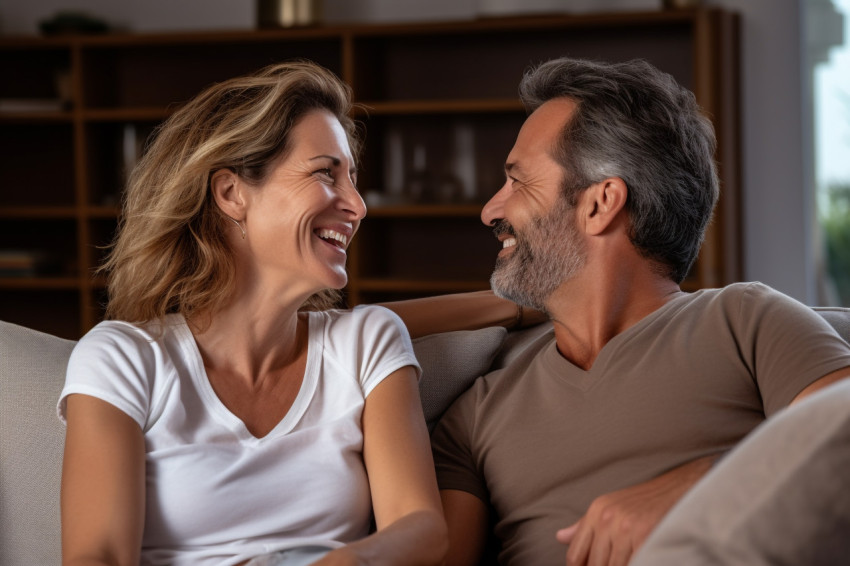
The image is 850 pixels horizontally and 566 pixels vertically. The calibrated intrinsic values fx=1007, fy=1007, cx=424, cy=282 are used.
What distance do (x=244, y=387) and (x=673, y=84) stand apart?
904mm

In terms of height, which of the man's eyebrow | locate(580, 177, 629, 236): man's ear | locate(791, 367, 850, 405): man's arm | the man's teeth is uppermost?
the man's eyebrow

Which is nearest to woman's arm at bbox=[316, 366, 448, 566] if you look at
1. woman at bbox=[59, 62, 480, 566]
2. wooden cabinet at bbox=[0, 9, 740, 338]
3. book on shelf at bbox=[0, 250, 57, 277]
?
woman at bbox=[59, 62, 480, 566]

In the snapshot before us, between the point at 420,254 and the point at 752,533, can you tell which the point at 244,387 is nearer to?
the point at 752,533

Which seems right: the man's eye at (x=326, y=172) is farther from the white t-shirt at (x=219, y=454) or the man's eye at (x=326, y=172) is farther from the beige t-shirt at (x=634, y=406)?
the beige t-shirt at (x=634, y=406)

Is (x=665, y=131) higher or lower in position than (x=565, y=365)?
higher

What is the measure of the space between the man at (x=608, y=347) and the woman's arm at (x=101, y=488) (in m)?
0.49

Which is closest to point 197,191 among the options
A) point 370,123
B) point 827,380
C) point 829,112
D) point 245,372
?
point 245,372

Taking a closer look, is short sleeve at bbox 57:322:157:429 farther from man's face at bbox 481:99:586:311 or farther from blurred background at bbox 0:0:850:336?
blurred background at bbox 0:0:850:336

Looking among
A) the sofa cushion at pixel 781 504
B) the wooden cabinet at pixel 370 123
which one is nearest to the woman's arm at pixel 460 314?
the sofa cushion at pixel 781 504

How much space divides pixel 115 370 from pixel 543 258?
723 millimetres

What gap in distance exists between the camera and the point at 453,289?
4.15m

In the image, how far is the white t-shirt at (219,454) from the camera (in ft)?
4.79

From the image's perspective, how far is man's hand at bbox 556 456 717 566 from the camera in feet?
4.37

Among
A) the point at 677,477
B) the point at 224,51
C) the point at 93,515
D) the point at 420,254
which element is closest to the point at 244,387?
the point at 93,515
